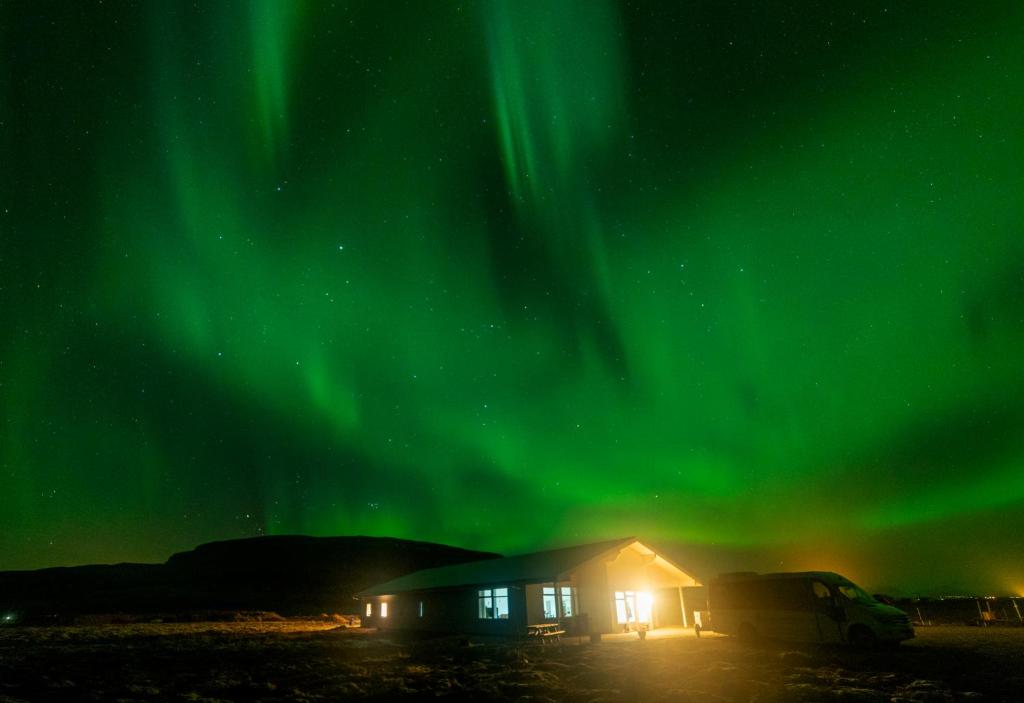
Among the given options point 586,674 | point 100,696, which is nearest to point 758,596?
point 586,674

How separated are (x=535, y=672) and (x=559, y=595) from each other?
12070 millimetres

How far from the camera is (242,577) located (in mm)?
129125

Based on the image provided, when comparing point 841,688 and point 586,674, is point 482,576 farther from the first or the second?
point 841,688

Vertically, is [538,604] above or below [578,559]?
below

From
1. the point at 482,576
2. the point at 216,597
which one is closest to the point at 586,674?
the point at 482,576

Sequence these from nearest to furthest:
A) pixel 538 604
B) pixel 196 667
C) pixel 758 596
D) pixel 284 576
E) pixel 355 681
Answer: pixel 355 681
pixel 196 667
pixel 758 596
pixel 538 604
pixel 284 576

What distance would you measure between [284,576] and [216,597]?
37685 mm

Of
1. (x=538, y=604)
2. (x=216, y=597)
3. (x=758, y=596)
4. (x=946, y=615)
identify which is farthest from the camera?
(x=216, y=597)

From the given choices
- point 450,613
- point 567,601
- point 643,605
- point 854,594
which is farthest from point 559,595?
point 854,594

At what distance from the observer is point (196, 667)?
61.1 feet

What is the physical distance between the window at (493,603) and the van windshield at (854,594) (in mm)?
13290

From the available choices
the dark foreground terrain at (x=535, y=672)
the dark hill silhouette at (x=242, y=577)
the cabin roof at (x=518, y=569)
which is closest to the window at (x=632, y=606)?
the cabin roof at (x=518, y=569)

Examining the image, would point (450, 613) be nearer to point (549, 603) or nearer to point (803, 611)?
point (549, 603)

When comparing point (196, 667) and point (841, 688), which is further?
point (196, 667)
